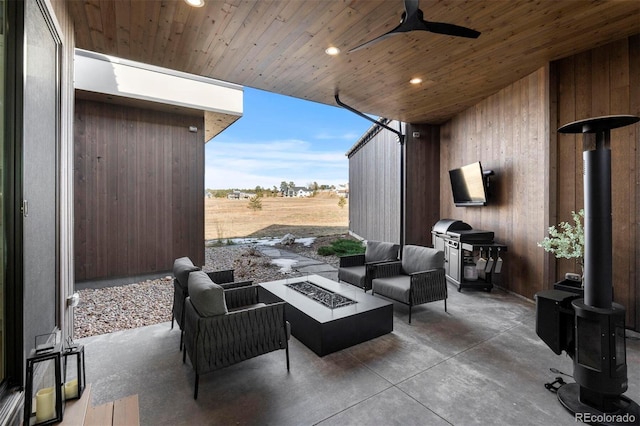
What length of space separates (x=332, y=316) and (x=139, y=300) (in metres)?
3.26

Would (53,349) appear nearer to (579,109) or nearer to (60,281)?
(60,281)

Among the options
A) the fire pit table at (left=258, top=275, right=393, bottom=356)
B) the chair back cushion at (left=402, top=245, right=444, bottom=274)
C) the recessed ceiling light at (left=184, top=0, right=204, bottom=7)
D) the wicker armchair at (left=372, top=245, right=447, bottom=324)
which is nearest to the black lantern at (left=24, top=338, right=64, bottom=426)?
the fire pit table at (left=258, top=275, right=393, bottom=356)

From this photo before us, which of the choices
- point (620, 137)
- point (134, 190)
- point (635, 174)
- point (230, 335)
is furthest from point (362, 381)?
point (134, 190)

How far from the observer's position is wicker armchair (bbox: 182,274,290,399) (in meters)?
2.23

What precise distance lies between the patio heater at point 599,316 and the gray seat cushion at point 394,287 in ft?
5.74

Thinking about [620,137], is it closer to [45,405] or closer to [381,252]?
[381,252]

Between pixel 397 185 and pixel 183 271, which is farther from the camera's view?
pixel 397 185

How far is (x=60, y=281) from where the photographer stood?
230 cm

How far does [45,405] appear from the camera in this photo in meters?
1.28

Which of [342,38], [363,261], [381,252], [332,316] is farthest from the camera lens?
[363,261]

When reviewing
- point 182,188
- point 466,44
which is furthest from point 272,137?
Result: point 466,44

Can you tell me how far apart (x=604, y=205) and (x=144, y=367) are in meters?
3.87

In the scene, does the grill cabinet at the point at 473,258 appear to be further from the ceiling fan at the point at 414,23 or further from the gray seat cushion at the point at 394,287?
the ceiling fan at the point at 414,23

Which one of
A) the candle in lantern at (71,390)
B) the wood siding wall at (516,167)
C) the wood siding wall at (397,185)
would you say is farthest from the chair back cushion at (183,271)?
the wood siding wall at (397,185)
